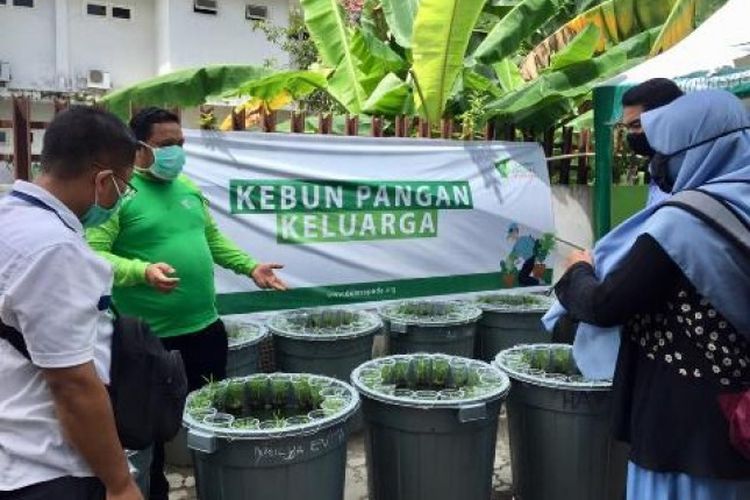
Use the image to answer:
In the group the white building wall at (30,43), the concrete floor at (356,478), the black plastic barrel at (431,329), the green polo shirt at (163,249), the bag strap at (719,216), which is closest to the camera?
the bag strap at (719,216)

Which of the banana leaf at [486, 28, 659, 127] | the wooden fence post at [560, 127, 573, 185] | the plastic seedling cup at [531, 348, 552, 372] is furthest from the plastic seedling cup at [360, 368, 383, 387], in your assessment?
the wooden fence post at [560, 127, 573, 185]

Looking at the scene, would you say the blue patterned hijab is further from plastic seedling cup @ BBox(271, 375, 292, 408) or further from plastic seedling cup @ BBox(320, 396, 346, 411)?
plastic seedling cup @ BBox(271, 375, 292, 408)

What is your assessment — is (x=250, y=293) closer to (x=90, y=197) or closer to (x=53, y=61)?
(x=90, y=197)

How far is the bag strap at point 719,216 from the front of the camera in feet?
5.30

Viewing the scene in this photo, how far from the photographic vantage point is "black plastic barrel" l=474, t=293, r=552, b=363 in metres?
4.56

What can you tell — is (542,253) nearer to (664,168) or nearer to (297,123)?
(297,123)

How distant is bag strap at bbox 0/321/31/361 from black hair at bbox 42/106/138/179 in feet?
1.15

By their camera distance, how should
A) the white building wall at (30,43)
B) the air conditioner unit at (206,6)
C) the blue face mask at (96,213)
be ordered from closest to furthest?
the blue face mask at (96,213) < the white building wall at (30,43) < the air conditioner unit at (206,6)

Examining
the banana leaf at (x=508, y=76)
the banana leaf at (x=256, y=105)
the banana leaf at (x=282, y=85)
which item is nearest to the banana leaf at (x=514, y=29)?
the banana leaf at (x=508, y=76)

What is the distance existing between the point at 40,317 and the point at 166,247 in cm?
153

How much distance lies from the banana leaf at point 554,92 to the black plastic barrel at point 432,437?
12.0ft

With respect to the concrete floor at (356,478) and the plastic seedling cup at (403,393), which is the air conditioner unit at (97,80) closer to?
the concrete floor at (356,478)

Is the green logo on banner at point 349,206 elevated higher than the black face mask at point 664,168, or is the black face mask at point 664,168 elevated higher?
the black face mask at point 664,168

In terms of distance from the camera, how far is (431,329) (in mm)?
4125
